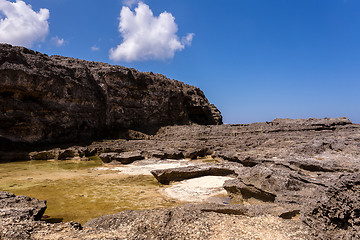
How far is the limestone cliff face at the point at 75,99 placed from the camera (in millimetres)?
20531

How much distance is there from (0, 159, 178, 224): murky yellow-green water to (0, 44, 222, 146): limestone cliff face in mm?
9652

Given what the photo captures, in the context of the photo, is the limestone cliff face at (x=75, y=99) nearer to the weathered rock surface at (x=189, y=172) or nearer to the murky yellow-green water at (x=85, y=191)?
the murky yellow-green water at (x=85, y=191)

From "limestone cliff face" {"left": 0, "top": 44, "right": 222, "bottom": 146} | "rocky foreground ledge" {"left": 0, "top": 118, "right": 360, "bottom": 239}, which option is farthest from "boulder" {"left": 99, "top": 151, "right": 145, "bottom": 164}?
"limestone cliff face" {"left": 0, "top": 44, "right": 222, "bottom": 146}

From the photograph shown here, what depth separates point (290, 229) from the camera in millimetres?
4078

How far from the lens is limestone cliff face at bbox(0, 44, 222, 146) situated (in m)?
20.5

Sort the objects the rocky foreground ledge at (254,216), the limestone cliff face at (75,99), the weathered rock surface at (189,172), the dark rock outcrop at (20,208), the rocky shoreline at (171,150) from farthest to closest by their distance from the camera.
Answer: the limestone cliff face at (75,99)
the weathered rock surface at (189,172)
the dark rock outcrop at (20,208)
the rocky shoreline at (171,150)
the rocky foreground ledge at (254,216)

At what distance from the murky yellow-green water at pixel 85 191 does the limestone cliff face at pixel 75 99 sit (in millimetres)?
9652

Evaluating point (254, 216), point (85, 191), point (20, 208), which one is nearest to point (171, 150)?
point (85, 191)

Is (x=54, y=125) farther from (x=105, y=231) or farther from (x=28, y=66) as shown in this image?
(x=105, y=231)

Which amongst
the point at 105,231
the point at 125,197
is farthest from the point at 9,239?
the point at 125,197

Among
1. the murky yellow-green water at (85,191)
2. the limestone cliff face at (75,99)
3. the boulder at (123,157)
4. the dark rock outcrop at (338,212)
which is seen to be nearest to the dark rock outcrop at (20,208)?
the murky yellow-green water at (85,191)

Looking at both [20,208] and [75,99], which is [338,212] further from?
[75,99]

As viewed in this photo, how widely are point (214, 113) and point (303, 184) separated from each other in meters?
33.6

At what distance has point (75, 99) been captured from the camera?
24406 mm
